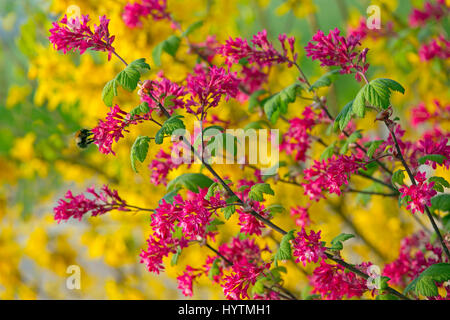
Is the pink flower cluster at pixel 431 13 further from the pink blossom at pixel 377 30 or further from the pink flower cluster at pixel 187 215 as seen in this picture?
the pink flower cluster at pixel 187 215

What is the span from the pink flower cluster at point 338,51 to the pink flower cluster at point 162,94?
30 centimetres

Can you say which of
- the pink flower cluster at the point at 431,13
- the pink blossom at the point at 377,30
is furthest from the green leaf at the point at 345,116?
the pink flower cluster at the point at 431,13

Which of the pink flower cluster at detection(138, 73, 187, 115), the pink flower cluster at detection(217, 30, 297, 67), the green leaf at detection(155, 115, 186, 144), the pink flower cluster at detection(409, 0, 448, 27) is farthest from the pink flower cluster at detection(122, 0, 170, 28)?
the pink flower cluster at detection(409, 0, 448, 27)

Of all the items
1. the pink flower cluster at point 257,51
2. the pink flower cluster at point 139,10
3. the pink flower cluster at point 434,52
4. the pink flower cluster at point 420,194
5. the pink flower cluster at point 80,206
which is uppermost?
the pink flower cluster at point 434,52

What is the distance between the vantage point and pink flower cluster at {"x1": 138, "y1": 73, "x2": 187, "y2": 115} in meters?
0.94

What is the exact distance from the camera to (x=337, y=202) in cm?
223

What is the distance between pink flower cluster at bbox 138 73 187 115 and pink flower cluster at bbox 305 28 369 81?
0.30 metres

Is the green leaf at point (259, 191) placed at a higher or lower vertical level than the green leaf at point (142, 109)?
lower

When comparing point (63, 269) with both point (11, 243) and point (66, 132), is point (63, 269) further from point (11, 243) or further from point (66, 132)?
point (66, 132)

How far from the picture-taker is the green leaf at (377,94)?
2.81ft

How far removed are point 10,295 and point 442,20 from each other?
2.79 metres

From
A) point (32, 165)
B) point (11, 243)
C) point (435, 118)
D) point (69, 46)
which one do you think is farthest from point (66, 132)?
point (435, 118)

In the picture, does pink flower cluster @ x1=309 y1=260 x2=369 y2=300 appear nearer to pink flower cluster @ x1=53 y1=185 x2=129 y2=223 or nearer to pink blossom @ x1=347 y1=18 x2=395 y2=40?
pink flower cluster @ x1=53 y1=185 x2=129 y2=223

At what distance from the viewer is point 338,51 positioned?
3.26 feet
